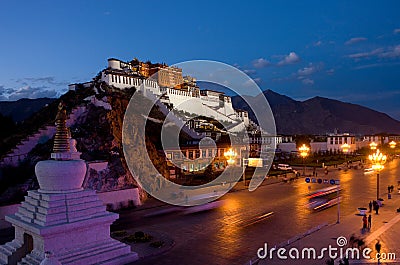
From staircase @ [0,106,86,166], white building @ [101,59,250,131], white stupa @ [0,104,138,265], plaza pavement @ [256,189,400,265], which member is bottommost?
plaza pavement @ [256,189,400,265]

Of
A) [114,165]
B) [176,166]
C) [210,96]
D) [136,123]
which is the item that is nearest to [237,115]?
[210,96]

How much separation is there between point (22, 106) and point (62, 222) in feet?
498

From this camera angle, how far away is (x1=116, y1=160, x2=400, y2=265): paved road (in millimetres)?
14195

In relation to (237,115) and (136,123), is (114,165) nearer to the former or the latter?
(136,123)

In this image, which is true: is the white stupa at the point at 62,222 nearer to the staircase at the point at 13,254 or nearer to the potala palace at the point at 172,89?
the staircase at the point at 13,254

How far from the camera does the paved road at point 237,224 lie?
14.2 m

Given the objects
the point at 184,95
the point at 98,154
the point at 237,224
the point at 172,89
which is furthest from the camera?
the point at 184,95

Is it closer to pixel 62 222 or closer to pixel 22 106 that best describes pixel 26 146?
pixel 62 222

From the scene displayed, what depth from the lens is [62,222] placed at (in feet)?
40.1

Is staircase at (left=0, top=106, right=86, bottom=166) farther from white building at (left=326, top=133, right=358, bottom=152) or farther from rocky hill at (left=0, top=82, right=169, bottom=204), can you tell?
white building at (left=326, top=133, right=358, bottom=152)

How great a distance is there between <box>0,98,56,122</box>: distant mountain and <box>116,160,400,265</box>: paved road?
13209 cm

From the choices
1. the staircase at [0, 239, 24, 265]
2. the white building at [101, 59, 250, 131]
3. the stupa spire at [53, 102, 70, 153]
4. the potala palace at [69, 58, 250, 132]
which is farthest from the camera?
the potala palace at [69, 58, 250, 132]

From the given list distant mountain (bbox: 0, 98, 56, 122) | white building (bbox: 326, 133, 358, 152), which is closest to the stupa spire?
white building (bbox: 326, 133, 358, 152)

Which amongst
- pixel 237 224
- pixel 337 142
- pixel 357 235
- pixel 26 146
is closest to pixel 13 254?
pixel 237 224
